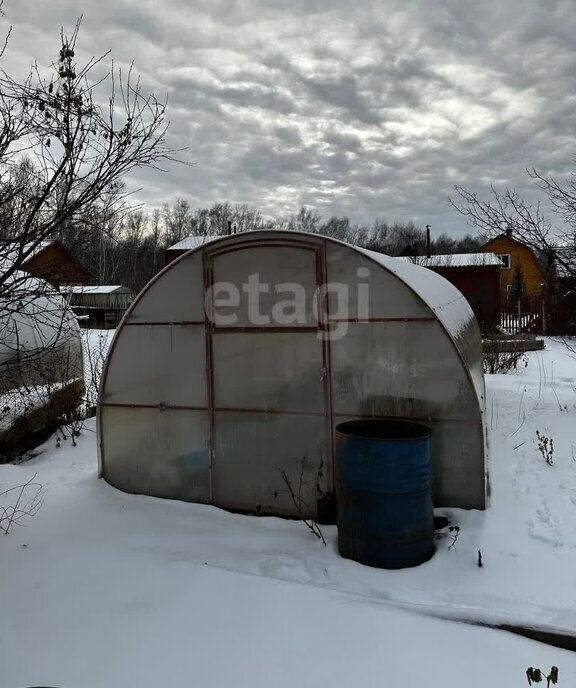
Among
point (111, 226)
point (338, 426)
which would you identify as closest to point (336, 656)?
point (338, 426)

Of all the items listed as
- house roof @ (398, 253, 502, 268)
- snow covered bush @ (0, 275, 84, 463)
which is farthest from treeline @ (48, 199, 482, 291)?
snow covered bush @ (0, 275, 84, 463)

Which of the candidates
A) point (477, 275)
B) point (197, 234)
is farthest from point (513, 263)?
point (197, 234)

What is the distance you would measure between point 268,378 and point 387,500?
1.76m

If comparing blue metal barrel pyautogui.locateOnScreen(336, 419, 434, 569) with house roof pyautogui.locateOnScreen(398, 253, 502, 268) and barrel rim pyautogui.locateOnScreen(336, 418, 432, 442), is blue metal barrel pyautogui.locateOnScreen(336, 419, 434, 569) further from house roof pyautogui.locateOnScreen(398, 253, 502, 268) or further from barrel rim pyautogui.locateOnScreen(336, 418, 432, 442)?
house roof pyautogui.locateOnScreen(398, 253, 502, 268)

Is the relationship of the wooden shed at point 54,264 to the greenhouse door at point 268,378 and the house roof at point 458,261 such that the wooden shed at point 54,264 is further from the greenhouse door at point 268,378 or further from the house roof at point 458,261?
the house roof at point 458,261

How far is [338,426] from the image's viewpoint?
4699mm

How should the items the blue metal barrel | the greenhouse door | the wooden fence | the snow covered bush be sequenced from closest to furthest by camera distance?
the blue metal barrel
the greenhouse door
the snow covered bush
the wooden fence

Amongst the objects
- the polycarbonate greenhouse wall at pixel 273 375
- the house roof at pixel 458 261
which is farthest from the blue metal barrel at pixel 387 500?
the house roof at pixel 458 261

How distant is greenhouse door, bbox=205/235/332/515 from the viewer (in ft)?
16.9

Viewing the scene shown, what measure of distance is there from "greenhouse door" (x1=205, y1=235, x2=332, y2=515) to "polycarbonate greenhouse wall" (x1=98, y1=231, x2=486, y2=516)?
11mm

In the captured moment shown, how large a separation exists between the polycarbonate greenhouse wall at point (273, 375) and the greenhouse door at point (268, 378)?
0.04ft

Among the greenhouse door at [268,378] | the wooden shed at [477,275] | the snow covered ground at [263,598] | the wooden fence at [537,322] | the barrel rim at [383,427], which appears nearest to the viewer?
the snow covered ground at [263,598]

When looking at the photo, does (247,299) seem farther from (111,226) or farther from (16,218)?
(16,218)

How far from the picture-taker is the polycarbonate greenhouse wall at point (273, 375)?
482 centimetres
